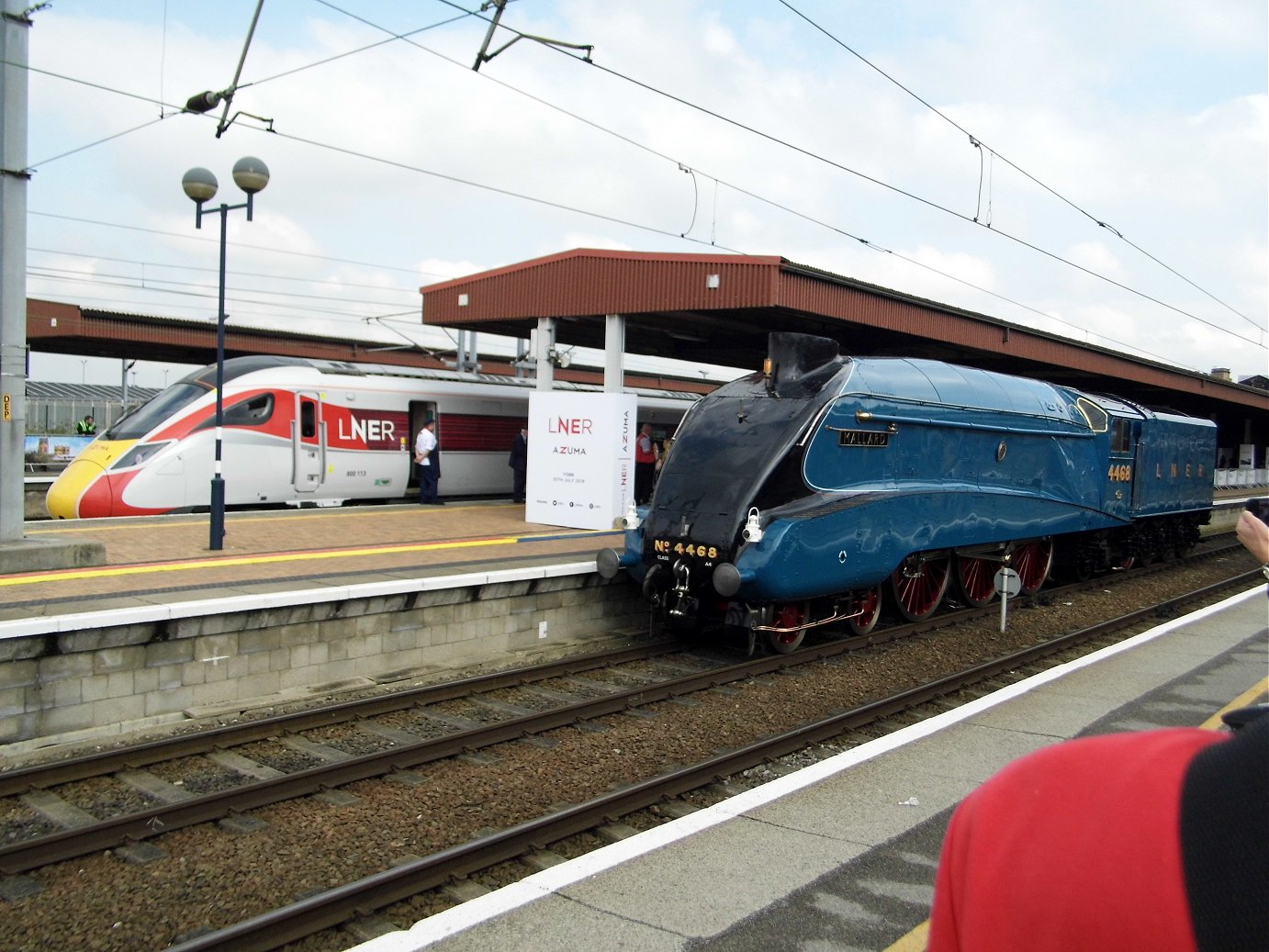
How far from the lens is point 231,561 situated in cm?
1123

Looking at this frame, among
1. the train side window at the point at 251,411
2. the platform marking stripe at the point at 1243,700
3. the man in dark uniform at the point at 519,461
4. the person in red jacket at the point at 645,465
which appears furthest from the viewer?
the person in red jacket at the point at 645,465

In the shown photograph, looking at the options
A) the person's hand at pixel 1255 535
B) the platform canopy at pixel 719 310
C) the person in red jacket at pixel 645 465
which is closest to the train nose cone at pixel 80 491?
the platform canopy at pixel 719 310

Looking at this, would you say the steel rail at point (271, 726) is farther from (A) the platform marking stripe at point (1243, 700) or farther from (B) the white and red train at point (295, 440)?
(B) the white and red train at point (295, 440)

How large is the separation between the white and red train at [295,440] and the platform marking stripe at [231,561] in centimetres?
518

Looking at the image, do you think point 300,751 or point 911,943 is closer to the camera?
point 911,943

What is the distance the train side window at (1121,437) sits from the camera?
16281 mm

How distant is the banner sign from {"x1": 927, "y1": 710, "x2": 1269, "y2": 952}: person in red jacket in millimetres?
14163

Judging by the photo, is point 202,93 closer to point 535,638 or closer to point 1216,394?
point 535,638

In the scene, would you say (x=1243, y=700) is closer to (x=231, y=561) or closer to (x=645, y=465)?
(x=231, y=561)

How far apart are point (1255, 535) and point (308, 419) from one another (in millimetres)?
17201

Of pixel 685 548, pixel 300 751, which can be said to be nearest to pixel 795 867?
pixel 300 751

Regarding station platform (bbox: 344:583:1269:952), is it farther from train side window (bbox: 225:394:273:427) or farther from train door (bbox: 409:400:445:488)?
train door (bbox: 409:400:445:488)

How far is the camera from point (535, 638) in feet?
37.3

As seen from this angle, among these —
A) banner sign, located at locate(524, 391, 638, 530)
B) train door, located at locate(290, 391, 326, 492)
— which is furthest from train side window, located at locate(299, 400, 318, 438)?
banner sign, located at locate(524, 391, 638, 530)
